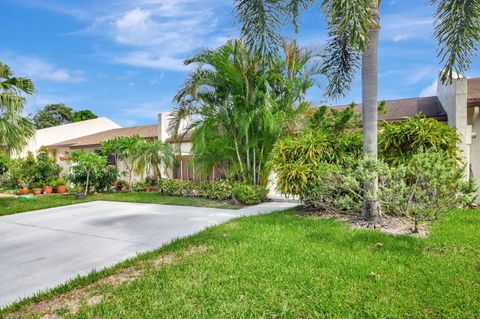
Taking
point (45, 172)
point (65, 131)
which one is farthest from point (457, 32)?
point (65, 131)

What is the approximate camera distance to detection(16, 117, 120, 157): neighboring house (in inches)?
1028

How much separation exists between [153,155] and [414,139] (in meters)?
12.1

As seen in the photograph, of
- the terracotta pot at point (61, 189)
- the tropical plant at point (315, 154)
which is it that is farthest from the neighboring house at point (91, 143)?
the tropical plant at point (315, 154)

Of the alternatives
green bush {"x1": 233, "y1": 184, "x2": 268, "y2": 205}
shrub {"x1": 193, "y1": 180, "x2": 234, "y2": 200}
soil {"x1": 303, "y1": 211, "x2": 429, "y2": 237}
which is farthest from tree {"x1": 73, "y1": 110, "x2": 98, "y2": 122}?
soil {"x1": 303, "y1": 211, "x2": 429, "y2": 237}

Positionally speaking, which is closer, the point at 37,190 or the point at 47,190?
the point at 37,190

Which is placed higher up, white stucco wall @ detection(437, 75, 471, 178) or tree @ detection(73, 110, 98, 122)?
tree @ detection(73, 110, 98, 122)

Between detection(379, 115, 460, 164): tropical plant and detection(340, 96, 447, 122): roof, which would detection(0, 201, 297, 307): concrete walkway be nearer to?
detection(379, 115, 460, 164): tropical plant

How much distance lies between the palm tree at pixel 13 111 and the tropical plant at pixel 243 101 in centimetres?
568

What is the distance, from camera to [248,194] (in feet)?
35.8

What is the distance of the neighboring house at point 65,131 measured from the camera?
2611 centimetres

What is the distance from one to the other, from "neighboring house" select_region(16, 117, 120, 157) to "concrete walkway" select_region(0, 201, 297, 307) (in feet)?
61.8

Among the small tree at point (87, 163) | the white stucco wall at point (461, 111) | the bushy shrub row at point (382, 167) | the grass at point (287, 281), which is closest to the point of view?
the grass at point (287, 281)

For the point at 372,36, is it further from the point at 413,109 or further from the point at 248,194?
the point at 413,109

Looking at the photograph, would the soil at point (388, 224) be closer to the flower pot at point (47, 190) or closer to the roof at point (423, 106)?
the roof at point (423, 106)
